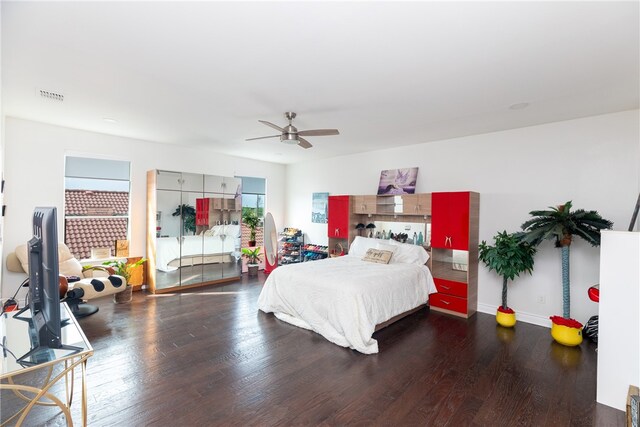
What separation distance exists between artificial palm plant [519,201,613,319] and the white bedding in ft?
17.2

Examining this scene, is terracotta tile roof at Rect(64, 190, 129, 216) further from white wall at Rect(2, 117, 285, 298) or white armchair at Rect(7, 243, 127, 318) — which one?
white armchair at Rect(7, 243, 127, 318)

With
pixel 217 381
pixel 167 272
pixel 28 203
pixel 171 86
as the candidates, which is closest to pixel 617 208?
pixel 217 381

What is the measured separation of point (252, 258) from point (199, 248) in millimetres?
1464

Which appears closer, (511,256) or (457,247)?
(511,256)

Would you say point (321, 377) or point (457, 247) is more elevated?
point (457, 247)

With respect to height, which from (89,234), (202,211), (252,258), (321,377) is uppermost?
(202,211)

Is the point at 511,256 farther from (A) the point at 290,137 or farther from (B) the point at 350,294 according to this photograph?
(A) the point at 290,137

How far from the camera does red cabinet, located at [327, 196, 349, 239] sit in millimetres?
5976

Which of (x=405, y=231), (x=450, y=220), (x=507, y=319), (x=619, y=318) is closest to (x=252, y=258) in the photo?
(x=405, y=231)

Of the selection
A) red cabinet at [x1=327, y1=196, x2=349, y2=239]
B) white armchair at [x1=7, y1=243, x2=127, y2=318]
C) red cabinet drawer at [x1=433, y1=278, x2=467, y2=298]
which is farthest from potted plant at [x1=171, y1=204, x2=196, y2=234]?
red cabinet drawer at [x1=433, y1=278, x2=467, y2=298]

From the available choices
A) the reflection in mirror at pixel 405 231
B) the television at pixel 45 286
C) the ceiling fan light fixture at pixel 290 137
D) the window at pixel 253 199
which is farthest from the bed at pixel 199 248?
the television at pixel 45 286

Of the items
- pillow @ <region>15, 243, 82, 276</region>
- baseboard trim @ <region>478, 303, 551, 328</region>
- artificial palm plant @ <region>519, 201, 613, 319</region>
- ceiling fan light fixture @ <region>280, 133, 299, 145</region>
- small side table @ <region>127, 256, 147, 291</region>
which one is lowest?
baseboard trim @ <region>478, 303, 551, 328</region>

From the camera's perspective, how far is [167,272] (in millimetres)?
5500

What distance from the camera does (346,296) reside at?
11.3 ft
